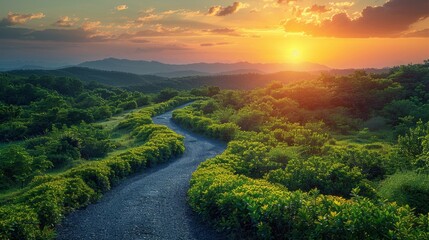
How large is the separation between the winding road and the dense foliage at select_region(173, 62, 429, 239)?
3.01 ft

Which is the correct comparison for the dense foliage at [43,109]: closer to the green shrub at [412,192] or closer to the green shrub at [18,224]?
the green shrub at [18,224]

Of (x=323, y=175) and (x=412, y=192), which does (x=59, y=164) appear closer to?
(x=323, y=175)

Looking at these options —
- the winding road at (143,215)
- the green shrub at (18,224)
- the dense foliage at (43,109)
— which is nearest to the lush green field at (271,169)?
the green shrub at (18,224)

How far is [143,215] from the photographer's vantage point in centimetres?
1516

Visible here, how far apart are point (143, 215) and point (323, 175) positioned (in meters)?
8.35

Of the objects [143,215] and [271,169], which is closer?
[143,215]

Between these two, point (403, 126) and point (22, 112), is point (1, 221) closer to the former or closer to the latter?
point (403, 126)

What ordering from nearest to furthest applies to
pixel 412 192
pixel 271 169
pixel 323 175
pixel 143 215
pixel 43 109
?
pixel 412 192 → pixel 143 215 → pixel 323 175 → pixel 271 169 → pixel 43 109

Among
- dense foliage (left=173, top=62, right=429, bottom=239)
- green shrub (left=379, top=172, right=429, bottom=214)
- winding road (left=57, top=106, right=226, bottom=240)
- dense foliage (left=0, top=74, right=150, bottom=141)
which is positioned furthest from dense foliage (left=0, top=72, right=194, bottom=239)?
green shrub (left=379, top=172, right=429, bottom=214)

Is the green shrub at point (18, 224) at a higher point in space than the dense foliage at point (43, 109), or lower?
higher

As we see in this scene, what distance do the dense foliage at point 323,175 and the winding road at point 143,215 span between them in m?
0.92

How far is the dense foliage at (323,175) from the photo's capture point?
971 cm

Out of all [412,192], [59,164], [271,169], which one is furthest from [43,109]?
[412,192]

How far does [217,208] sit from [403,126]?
24.3m
